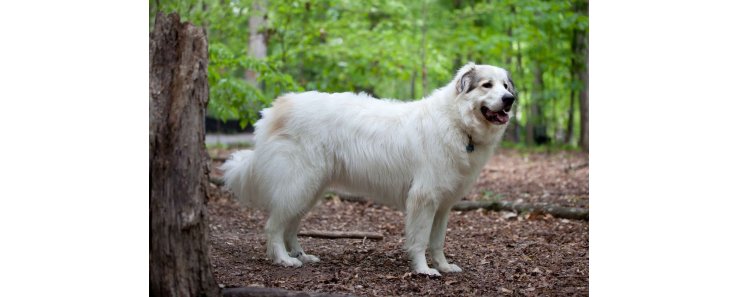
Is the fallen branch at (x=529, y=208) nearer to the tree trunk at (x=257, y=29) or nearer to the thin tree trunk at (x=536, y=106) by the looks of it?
the tree trunk at (x=257, y=29)

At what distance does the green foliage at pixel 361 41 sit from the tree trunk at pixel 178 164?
12.0ft

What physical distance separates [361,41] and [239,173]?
21.9 ft

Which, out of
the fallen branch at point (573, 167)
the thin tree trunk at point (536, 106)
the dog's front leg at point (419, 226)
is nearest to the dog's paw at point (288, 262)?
the dog's front leg at point (419, 226)

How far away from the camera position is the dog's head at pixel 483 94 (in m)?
4.61

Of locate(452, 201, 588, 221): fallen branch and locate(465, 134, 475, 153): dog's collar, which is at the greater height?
locate(465, 134, 475, 153): dog's collar

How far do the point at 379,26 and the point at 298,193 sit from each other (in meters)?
8.82

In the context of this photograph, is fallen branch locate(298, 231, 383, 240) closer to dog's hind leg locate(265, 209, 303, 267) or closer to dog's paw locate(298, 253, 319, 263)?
dog's paw locate(298, 253, 319, 263)

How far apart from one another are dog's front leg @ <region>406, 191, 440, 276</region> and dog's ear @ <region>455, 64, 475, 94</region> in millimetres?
773

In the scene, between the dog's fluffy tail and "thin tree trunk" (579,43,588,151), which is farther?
"thin tree trunk" (579,43,588,151)

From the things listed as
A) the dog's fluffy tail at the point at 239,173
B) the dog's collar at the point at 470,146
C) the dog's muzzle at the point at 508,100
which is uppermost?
the dog's muzzle at the point at 508,100

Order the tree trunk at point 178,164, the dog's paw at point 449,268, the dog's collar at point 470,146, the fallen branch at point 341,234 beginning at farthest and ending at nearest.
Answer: the fallen branch at point 341,234 → the dog's paw at point 449,268 → the dog's collar at point 470,146 → the tree trunk at point 178,164

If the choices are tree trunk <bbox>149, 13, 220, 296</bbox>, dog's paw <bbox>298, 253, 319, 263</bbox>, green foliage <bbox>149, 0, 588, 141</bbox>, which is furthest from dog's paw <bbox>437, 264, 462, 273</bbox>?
green foliage <bbox>149, 0, 588, 141</bbox>

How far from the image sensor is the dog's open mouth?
15.3ft

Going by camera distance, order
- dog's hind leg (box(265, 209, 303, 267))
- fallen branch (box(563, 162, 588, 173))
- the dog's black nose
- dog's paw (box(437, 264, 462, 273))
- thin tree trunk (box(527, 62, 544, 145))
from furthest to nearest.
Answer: thin tree trunk (box(527, 62, 544, 145))
fallen branch (box(563, 162, 588, 173))
dog's hind leg (box(265, 209, 303, 267))
dog's paw (box(437, 264, 462, 273))
the dog's black nose
